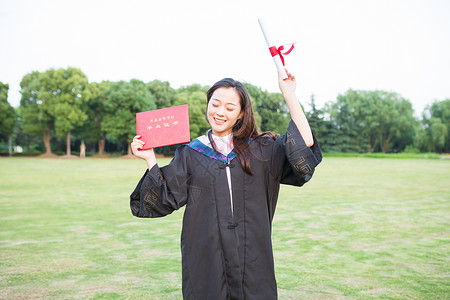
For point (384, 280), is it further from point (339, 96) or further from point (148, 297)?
point (339, 96)

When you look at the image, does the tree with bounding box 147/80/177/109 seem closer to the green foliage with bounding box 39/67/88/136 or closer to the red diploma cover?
the green foliage with bounding box 39/67/88/136

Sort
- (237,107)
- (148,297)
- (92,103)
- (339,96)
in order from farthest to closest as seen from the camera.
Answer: (339,96) < (92,103) < (148,297) < (237,107)

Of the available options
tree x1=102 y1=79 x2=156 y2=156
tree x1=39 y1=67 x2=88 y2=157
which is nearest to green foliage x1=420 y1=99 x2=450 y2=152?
tree x1=102 y1=79 x2=156 y2=156

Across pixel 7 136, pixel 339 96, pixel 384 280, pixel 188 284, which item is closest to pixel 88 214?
pixel 384 280

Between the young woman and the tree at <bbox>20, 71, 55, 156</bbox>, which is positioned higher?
the tree at <bbox>20, 71, 55, 156</bbox>

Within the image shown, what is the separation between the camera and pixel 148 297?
415 centimetres

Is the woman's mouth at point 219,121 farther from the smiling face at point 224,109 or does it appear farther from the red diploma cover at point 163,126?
the red diploma cover at point 163,126

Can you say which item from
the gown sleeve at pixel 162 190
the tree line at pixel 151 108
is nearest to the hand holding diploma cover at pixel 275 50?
the gown sleeve at pixel 162 190

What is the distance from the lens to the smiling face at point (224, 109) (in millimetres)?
2340

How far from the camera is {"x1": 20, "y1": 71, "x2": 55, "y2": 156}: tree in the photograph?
145ft

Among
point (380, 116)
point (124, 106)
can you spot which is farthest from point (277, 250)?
point (380, 116)

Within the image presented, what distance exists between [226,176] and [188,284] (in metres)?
0.62

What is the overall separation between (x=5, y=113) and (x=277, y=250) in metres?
48.3

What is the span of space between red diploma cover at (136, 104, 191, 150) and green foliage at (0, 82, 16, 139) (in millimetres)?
49990
